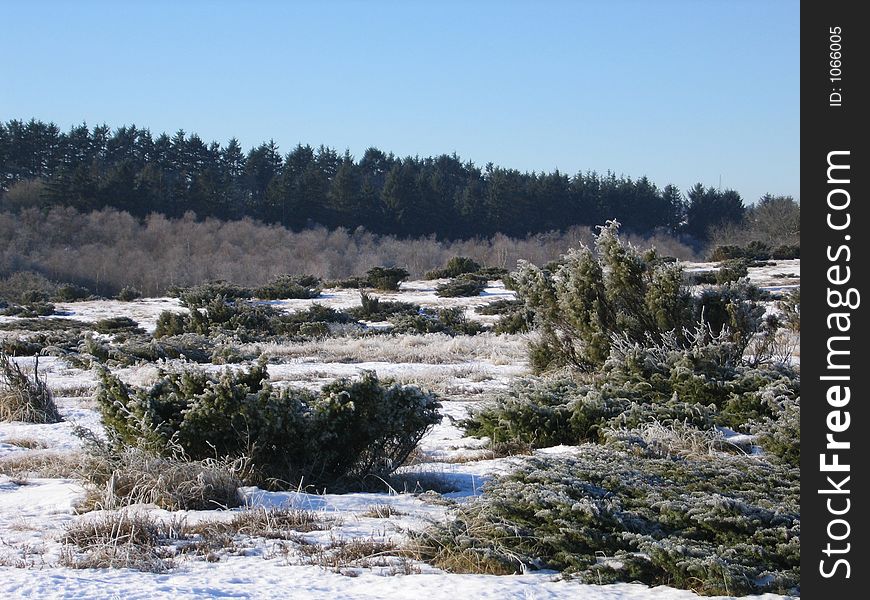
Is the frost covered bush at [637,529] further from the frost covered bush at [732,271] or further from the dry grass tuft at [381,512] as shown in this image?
the frost covered bush at [732,271]

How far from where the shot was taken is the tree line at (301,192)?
196ft

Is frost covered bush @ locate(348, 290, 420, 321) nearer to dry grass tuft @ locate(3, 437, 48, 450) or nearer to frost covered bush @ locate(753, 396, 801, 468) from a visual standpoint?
dry grass tuft @ locate(3, 437, 48, 450)

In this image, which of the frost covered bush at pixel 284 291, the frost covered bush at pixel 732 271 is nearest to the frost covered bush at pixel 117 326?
the frost covered bush at pixel 284 291

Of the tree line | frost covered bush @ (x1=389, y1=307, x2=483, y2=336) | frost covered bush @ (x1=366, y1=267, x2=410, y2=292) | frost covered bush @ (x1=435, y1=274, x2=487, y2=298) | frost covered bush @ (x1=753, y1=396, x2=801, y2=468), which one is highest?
the tree line

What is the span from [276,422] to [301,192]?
6149 cm

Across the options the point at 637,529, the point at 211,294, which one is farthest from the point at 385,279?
the point at 637,529

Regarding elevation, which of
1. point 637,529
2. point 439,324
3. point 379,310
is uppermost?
point 637,529

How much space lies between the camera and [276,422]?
18.1 ft

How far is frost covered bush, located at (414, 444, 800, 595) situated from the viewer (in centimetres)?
349

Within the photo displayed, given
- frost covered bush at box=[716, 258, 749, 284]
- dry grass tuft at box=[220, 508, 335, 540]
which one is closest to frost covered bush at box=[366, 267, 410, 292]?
frost covered bush at box=[716, 258, 749, 284]
